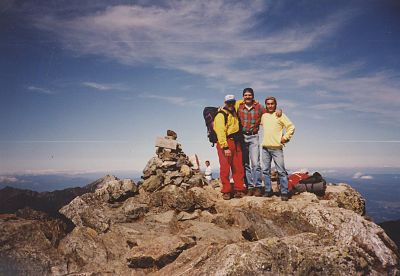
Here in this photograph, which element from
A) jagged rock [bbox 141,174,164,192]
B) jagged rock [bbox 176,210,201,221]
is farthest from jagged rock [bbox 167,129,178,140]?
jagged rock [bbox 176,210,201,221]

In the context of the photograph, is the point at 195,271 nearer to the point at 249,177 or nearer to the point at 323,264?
the point at 323,264

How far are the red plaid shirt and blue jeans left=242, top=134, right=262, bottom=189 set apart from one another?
0.41 meters

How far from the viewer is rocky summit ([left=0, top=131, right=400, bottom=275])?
7141 mm

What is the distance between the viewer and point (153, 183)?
1424 cm

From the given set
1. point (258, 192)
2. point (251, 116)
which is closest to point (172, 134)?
point (251, 116)

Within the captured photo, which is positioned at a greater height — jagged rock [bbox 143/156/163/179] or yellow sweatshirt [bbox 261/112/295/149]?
yellow sweatshirt [bbox 261/112/295/149]

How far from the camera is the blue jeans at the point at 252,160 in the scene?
1273 centimetres

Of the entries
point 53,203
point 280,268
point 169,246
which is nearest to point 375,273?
point 280,268

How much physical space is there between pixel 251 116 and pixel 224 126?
143 centimetres

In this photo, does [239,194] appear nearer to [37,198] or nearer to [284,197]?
[284,197]

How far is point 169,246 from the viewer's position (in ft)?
27.3

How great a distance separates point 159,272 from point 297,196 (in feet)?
24.3

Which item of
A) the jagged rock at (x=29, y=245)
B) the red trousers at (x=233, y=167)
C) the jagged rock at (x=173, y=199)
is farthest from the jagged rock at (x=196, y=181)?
the jagged rock at (x=29, y=245)

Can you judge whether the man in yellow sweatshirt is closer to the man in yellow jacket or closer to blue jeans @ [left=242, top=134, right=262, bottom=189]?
blue jeans @ [left=242, top=134, right=262, bottom=189]
